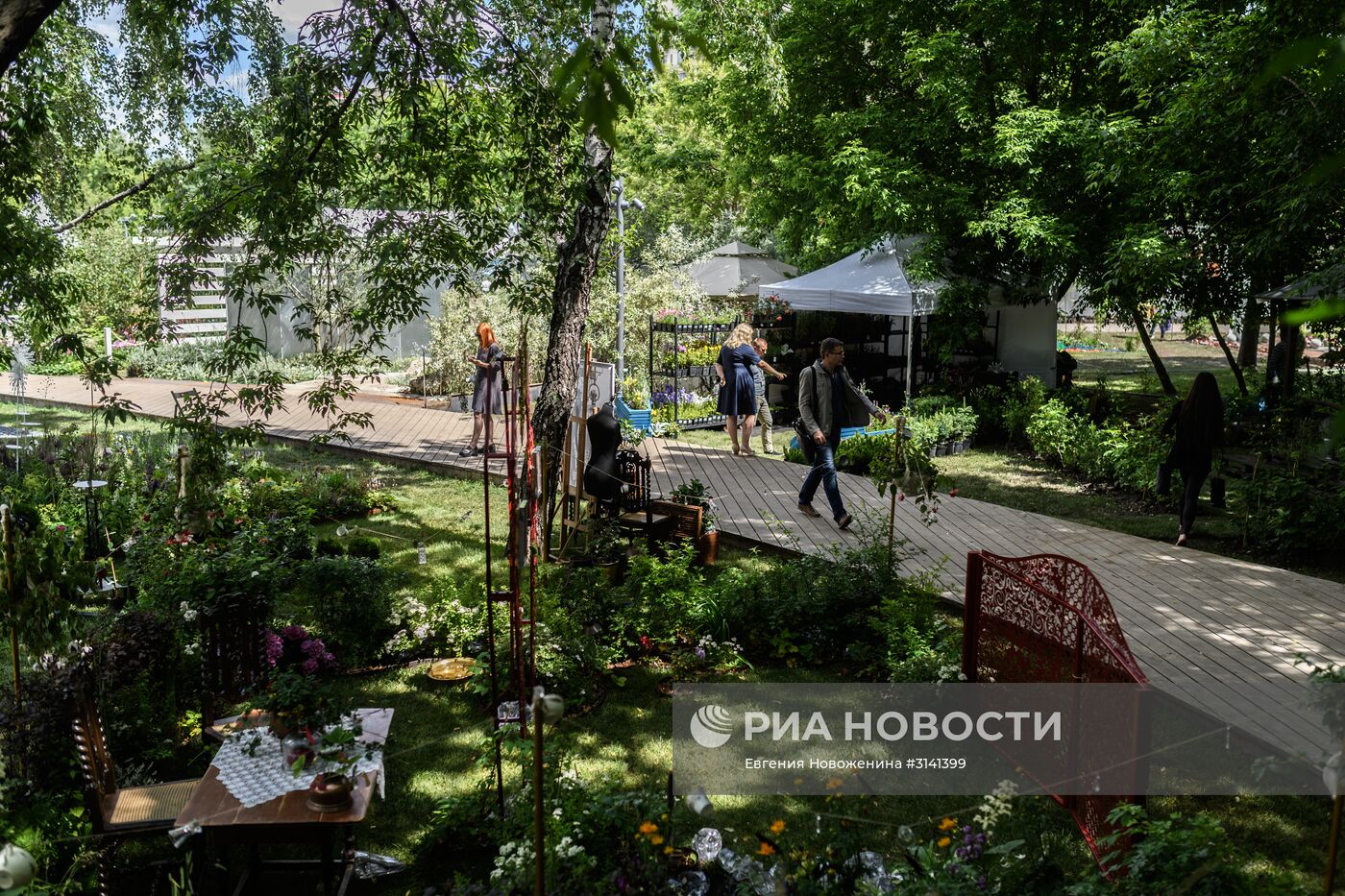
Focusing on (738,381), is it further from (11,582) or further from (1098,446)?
(11,582)

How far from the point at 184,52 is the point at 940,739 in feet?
25.2

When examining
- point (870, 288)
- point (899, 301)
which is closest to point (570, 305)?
point (899, 301)

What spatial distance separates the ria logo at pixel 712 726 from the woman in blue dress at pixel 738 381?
24.4 feet

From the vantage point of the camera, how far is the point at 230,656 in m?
5.75

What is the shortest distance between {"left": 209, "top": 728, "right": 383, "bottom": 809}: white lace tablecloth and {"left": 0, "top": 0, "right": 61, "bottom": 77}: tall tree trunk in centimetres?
270

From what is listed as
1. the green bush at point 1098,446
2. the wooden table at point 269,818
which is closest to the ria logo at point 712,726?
the wooden table at point 269,818

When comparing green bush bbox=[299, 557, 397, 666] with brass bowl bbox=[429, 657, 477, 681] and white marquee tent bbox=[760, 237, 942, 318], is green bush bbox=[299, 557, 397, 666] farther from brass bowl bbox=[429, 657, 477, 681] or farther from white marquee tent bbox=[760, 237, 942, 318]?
white marquee tent bbox=[760, 237, 942, 318]

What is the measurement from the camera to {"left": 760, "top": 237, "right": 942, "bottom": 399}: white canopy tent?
15164 mm

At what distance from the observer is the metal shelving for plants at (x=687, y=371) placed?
16.3m

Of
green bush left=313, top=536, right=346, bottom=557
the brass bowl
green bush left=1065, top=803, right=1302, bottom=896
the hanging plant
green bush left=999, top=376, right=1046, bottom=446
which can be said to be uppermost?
green bush left=999, top=376, right=1046, bottom=446

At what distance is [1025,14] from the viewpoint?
606 inches

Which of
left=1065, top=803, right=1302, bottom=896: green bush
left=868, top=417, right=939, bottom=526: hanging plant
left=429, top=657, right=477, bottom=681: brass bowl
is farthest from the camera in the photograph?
left=868, top=417, right=939, bottom=526: hanging plant

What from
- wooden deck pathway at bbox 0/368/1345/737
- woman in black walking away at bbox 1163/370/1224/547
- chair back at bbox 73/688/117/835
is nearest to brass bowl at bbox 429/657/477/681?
chair back at bbox 73/688/117/835

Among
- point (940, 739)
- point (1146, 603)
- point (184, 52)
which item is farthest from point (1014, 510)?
point (184, 52)
